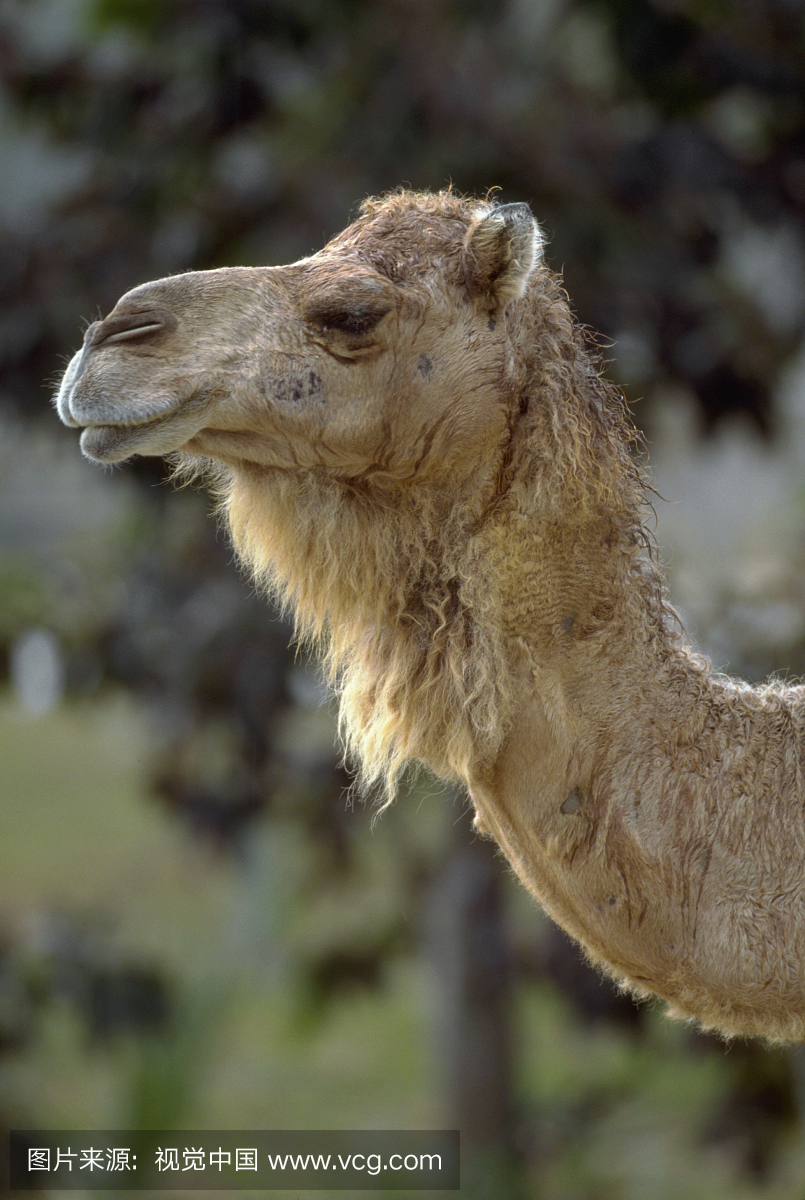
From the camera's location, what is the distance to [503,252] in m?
2.77

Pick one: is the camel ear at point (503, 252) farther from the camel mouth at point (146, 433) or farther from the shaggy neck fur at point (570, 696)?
the camel mouth at point (146, 433)

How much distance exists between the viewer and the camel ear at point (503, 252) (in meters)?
2.77

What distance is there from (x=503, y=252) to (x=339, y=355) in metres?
0.39

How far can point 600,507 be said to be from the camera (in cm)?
283

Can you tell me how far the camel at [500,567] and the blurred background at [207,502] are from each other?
13.5ft

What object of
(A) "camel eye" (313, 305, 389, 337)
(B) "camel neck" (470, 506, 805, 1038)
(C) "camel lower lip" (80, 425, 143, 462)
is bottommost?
(B) "camel neck" (470, 506, 805, 1038)

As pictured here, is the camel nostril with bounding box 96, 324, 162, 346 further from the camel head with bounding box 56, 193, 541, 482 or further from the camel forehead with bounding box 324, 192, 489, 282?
the camel forehead with bounding box 324, 192, 489, 282

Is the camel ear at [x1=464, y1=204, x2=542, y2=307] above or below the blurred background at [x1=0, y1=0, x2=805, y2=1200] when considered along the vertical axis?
below

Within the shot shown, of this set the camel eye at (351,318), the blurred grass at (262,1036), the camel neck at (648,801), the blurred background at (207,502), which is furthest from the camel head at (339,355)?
the blurred grass at (262,1036)

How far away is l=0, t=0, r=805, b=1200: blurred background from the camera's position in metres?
7.53

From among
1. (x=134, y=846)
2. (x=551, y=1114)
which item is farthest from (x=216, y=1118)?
(x=134, y=846)

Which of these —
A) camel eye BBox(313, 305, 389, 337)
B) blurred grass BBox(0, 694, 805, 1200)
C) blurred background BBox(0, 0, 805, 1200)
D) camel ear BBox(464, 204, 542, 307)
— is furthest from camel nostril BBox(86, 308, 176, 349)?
blurred grass BBox(0, 694, 805, 1200)

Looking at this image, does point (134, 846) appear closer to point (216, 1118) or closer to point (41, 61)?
point (216, 1118)

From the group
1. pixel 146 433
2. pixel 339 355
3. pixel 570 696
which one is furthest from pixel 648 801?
pixel 146 433
